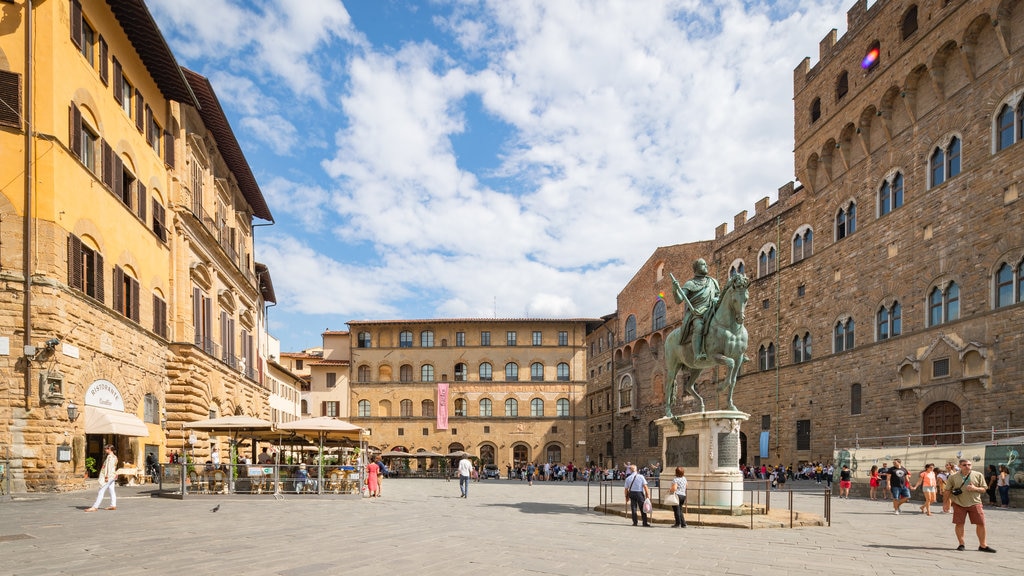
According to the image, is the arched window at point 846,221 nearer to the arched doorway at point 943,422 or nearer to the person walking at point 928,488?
the arched doorway at point 943,422

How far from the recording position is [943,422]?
2645 centimetres

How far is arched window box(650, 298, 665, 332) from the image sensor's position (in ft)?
166

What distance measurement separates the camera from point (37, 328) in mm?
17062

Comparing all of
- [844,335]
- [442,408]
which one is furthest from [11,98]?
[442,408]

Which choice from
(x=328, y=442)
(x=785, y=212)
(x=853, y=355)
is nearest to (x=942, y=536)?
(x=853, y=355)

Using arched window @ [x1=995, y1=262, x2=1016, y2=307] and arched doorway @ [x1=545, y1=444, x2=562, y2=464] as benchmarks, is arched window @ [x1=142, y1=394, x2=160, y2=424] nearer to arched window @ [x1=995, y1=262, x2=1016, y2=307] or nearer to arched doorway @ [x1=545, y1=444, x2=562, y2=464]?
arched window @ [x1=995, y1=262, x2=1016, y2=307]

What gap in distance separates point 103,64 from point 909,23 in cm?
2771

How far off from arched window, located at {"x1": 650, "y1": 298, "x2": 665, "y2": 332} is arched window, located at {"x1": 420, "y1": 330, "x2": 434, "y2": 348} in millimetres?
19319

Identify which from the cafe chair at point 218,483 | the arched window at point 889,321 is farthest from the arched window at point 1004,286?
the cafe chair at point 218,483

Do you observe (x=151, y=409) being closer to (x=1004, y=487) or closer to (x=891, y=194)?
(x=1004, y=487)

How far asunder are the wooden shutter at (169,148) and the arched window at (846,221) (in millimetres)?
27081

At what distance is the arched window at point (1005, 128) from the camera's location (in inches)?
933

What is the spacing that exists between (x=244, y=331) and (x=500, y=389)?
27.3m

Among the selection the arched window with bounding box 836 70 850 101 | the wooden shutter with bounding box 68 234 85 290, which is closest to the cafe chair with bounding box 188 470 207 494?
the wooden shutter with bounding box 68 234 85 290
